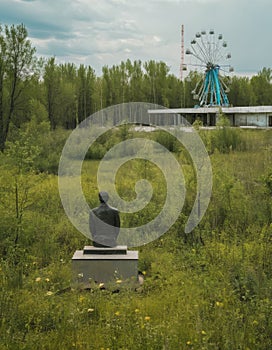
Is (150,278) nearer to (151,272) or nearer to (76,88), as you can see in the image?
(151,272)

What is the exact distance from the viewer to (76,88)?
3331cm

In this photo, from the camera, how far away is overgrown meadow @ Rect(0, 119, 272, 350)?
468 centimetres

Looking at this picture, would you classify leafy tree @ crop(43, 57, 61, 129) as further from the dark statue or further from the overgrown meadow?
the dark statue

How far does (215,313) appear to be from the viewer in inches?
196

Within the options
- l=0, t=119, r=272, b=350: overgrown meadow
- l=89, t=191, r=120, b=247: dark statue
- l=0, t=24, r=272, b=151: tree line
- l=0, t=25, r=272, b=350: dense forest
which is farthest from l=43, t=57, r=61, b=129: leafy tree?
l=89, t=191, r=120, b=247: dark statue

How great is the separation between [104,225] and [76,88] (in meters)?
27.9

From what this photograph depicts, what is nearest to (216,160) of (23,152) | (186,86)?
(23,152)

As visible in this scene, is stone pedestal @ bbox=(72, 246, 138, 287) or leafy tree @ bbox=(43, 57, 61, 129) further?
leafy tree @ bbox=(43, 57, 61, 129)

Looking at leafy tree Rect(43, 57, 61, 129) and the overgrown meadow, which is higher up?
leafy tree Rect(43, 57, 61, 129)

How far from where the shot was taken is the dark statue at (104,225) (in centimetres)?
671

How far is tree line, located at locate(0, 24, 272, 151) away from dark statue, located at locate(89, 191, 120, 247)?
13571 mm

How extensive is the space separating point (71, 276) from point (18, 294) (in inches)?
45.5

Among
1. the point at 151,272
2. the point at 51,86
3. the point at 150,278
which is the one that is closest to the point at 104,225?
the point at 150,278

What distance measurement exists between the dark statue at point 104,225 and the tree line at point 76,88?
44.5 feet
